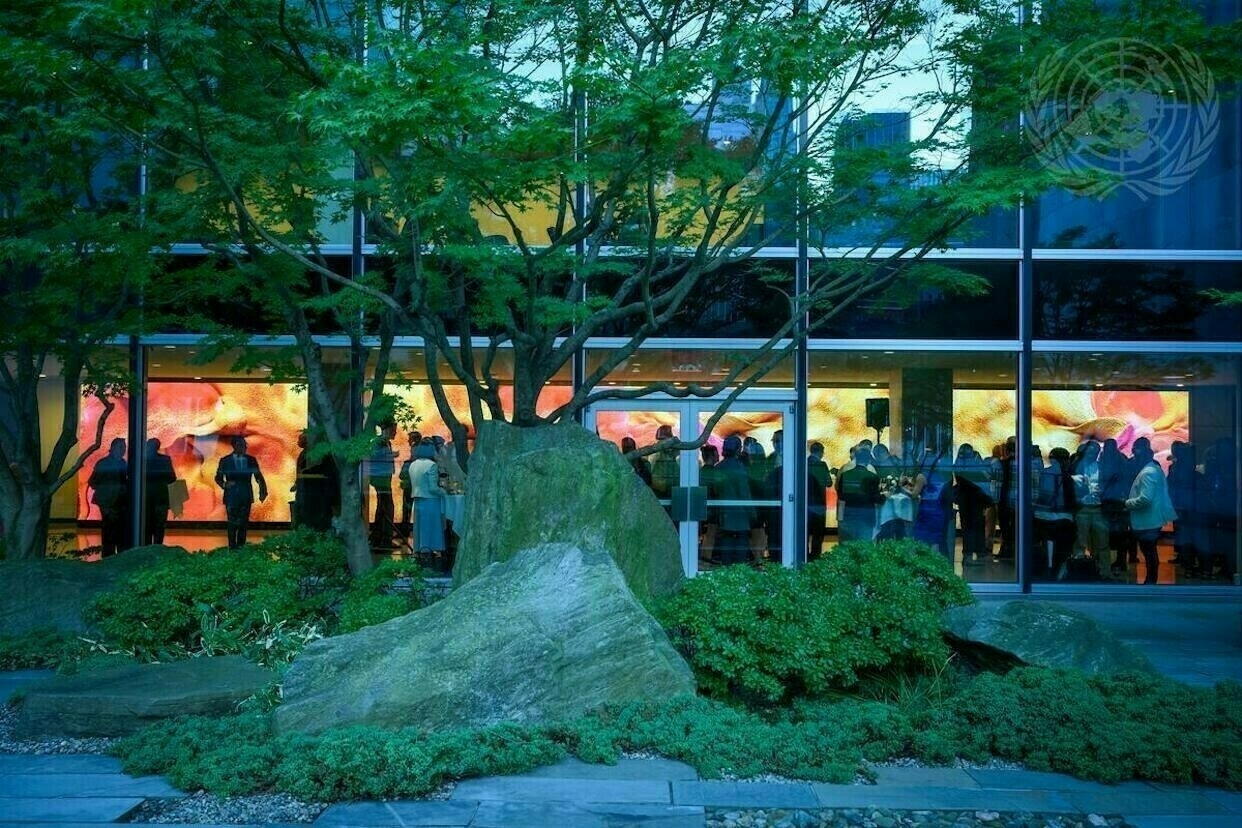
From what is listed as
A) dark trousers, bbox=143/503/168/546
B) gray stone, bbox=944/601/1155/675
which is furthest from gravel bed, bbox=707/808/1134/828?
dark trousers, bbox=143/503/168/546

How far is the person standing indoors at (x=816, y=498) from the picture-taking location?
14.2 metres

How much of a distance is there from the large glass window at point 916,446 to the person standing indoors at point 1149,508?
5.65 feet

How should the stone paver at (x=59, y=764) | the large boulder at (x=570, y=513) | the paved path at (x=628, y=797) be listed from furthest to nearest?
the large boulder at (x=570, y=513)
the stone paver at (x=59, y=764)
the paved path at (x=628, y=797)

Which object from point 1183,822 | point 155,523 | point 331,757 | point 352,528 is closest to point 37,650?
point 352,528

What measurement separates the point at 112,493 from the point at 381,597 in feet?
23.3

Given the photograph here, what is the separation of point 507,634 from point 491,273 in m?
3.81

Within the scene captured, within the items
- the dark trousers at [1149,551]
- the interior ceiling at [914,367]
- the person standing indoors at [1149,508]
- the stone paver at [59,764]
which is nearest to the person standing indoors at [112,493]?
the interior ceiling at [914,367]

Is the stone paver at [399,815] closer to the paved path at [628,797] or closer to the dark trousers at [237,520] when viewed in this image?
the paved path at [628,797]

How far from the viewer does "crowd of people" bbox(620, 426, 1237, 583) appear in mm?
14117

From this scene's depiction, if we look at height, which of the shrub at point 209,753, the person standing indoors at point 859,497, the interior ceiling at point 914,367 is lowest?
the shrub at point 209,753

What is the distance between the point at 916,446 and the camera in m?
14.2

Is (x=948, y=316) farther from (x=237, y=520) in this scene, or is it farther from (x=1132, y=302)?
(x=237, y=520)

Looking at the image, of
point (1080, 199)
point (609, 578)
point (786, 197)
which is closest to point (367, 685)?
point (609, 578)

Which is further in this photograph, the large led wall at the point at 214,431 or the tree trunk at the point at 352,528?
the large led wall at the point at 214,431
